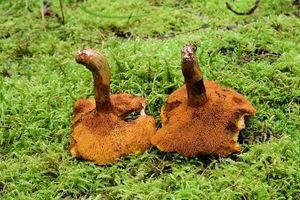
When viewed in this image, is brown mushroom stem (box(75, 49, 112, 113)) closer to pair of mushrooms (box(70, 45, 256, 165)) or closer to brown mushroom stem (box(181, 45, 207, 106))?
pair of mushrooms (box(70, 45, 256, 165))

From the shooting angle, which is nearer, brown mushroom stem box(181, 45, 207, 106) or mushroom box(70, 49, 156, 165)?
brown mushroom stem box(181, 45, 207, 106)

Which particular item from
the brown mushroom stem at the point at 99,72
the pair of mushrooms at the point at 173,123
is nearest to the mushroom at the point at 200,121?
the pair of mushrooms at the point at 173,123

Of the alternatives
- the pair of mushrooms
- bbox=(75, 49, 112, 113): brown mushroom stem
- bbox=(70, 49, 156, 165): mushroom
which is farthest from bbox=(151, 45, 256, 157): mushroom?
bbox=(75, 49, 112, 113): brown mushroom stem

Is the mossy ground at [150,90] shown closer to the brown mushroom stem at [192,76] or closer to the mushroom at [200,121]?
the mushroom at [200,121]

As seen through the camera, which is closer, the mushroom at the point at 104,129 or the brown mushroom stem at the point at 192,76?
the brown mushroom stem at the point at 192,76

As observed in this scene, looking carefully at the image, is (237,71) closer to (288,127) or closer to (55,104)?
(288,127)

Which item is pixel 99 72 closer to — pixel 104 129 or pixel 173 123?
pixel 104 129
